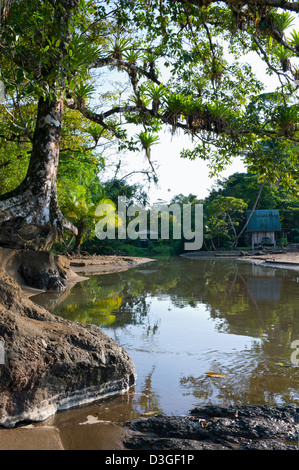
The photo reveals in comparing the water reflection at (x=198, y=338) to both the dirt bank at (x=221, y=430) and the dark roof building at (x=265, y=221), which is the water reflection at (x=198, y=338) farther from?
the dark roof building at (x=265, y=221)

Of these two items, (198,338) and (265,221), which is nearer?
(198,338)

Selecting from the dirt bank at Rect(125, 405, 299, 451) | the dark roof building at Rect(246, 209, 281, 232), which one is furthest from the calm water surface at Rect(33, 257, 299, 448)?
the dark roof building at Rect(246, 209, 281, 232)

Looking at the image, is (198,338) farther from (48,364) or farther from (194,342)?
(48,364)

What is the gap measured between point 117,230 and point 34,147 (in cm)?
2287

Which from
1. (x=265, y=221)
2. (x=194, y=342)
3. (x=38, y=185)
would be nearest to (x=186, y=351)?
(x=194, y=342)

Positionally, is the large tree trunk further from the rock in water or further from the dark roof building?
the dark roof building

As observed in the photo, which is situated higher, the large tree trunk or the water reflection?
the large tree trunk

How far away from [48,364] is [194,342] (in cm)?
252

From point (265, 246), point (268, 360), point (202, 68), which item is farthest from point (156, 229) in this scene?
point (268, 360)

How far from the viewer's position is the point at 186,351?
4.44 m

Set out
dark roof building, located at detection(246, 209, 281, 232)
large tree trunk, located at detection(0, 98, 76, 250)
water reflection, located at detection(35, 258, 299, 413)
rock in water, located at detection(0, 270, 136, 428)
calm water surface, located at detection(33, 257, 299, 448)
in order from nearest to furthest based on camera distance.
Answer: rock in water, located at detection(0, 270, 136, 428) < calm water surface, located at detection(33, 257, 299, 448) < water reflection, located at detection(35, 258, 299, 413) < large tree trunk, located at detection(0, 98, 76, 250) < dark roof building, located at detection(246, 209, 281, 232)

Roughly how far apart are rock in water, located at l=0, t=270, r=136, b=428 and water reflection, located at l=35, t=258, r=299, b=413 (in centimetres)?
32

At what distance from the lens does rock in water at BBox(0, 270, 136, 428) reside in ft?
8.15

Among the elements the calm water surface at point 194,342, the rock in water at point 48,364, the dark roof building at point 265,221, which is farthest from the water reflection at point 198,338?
the dark roof building at point 265,221
